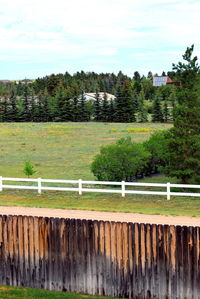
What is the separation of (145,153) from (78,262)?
18.5 meters

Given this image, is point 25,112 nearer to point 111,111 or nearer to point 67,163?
point 111,111

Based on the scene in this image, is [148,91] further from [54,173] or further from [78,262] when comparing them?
[78,262]

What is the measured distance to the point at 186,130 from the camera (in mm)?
27547

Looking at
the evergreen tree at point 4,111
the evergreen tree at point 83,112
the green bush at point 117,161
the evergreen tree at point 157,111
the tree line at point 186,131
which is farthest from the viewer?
the evergreen tree at point 4,111

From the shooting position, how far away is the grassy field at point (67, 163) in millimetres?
23172

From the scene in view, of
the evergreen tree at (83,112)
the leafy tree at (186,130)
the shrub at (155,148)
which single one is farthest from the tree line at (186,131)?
the evergreen tree at (83,112)

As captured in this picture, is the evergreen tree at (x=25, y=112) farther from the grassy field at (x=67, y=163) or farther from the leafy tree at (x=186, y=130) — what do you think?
the leafy tree at (x=186, y=130)

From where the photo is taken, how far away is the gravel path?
66.0 ft

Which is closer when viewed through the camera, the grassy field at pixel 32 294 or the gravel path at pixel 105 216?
the grassy field at pixel 32 294

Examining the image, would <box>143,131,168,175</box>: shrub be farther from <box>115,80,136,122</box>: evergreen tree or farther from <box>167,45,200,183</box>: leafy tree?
<box>115,80,136,122</box>: evergreen tree

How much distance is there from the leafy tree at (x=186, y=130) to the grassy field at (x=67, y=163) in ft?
10.7

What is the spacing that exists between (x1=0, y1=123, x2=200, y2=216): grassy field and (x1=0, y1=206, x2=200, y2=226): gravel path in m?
0.74

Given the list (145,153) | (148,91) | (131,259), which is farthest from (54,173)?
(148,91)

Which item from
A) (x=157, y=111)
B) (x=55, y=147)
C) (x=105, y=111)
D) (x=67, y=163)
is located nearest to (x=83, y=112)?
(x=105, y=111)
